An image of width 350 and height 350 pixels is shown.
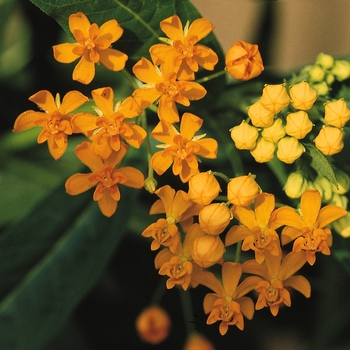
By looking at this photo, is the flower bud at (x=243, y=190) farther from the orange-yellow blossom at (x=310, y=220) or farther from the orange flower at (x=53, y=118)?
the orange flower at (x=53, y=118)

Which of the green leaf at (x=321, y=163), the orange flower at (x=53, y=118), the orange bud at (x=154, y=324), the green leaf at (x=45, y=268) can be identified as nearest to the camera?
the green leaf at (x=321, y=163)

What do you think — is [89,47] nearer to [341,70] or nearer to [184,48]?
[184,48]

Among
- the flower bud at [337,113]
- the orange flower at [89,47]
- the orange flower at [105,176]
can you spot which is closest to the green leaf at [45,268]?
the orange flower at [105,176]

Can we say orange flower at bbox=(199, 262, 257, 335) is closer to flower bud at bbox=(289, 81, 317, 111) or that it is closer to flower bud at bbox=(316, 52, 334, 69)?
flower bud at bbox=(289, 81, 317, 111)

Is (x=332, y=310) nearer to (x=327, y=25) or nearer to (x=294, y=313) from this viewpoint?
(x=294, y=313)

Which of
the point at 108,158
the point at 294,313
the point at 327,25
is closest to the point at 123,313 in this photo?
the point at 294,313
